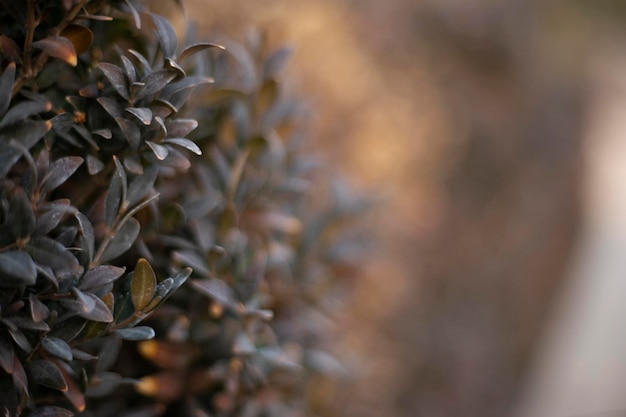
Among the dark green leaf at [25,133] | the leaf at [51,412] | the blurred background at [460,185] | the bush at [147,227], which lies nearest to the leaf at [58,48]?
the bush at [147,227]

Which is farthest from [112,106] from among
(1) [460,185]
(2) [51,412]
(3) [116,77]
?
(1) [460,185]

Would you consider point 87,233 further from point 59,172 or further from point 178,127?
point 178,127

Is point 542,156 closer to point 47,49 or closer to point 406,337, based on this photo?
point 406,337

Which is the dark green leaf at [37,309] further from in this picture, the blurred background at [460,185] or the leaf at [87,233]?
the blurred background at [460,185]

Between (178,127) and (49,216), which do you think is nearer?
(49,216)

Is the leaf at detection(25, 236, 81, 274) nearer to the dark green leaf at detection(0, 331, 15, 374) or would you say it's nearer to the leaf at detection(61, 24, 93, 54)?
the dark green leaf at detection(0, 331, 15, 374)

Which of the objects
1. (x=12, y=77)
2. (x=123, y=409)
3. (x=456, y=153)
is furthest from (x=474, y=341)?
(x=12, y=77)

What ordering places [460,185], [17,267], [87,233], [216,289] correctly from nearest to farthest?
1. [17,267]
2. [87,233]
3. [216,289]
4. [460,185]
